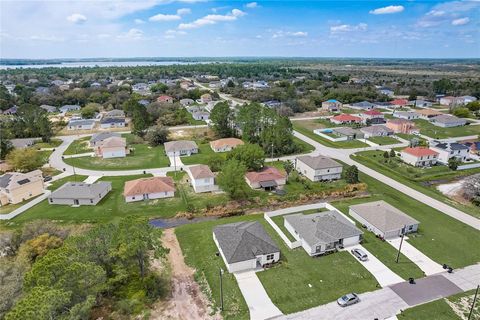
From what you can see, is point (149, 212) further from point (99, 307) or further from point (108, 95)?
point (108, 95)

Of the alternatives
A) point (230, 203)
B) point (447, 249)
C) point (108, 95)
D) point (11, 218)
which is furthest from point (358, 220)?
point (108, 95)

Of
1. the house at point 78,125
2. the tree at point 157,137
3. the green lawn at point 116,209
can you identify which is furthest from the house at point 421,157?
the house at point 78,125

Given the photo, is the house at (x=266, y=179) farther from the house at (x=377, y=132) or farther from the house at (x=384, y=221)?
the house at (x=377, y=132)

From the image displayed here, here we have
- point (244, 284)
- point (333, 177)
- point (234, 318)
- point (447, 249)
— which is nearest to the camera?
point (234, 318)

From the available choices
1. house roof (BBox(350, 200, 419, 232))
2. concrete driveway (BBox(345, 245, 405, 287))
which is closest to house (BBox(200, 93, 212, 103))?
house roof (BBox(350, 200, 419, 232))

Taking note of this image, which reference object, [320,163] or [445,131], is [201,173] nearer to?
[320,163]

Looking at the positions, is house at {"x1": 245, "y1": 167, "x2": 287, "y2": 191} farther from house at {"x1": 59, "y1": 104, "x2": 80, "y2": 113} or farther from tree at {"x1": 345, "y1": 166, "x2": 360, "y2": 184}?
house at {"x1": 59, "y1": 104, "x2": 80, "y2": 113}
